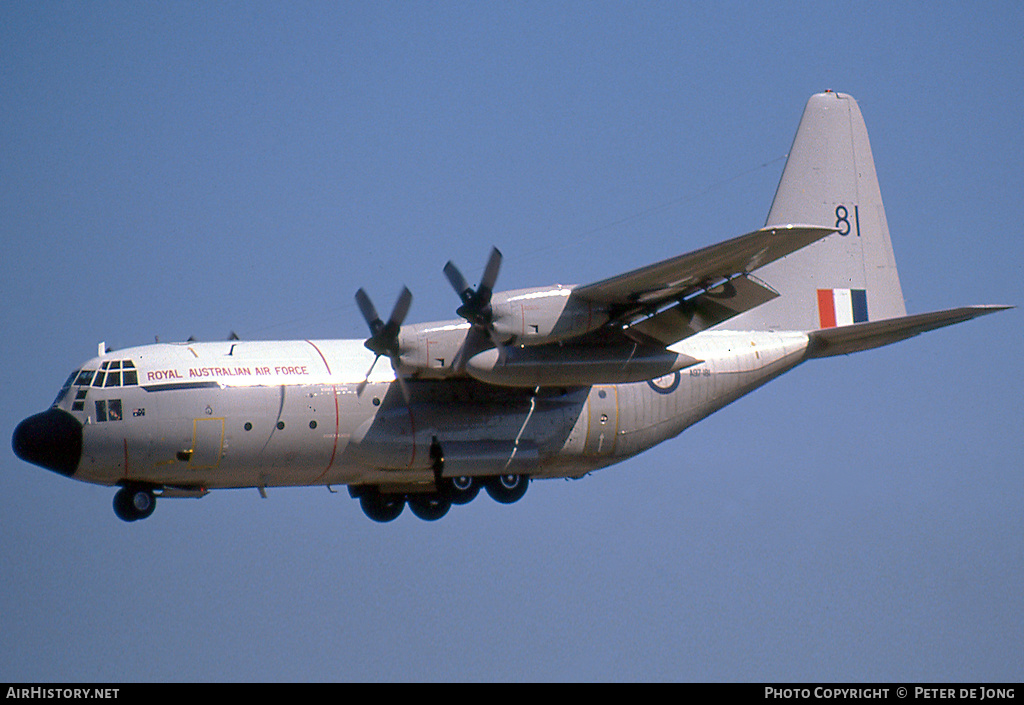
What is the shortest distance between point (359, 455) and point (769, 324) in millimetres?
8455

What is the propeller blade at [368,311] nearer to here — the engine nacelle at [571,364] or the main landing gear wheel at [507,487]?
the engine nacelle at [571,364]

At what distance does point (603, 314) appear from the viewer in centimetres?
1978

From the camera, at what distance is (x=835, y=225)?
1009 inches

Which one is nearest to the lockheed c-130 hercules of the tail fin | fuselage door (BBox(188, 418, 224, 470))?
fuselage door (BBox(188, 418, 224, 470))

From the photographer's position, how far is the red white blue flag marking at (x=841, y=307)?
82.3ft

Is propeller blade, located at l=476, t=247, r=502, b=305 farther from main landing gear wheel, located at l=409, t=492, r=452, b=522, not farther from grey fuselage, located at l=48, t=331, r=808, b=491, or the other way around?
main landing gear wheel, located at l=409, t=492, r=452, b=522

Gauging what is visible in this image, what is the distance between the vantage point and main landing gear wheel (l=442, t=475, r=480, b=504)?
22.6 m

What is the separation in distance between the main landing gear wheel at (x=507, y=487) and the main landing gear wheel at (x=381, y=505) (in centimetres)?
177

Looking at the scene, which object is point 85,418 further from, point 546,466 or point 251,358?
point 546,466

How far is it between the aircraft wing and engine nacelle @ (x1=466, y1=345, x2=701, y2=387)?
0.47 metres

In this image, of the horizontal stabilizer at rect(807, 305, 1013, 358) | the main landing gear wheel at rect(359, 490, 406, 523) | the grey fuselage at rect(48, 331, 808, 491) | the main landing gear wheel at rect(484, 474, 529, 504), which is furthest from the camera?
the main landing gear wheel at rect(359, 490, 406, 523)

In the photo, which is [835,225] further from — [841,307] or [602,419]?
[602,419]

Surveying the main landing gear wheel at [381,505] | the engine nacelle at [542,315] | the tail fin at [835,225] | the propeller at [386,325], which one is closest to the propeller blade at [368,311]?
the propeller at [386,325]
